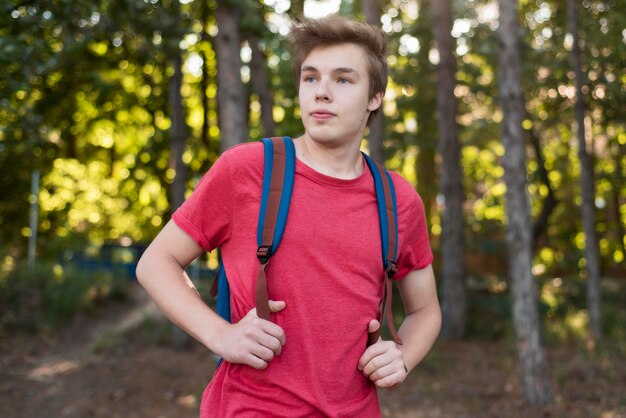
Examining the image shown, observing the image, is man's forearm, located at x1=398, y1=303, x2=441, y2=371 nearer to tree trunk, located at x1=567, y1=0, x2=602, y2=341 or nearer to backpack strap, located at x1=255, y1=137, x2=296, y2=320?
backpack strap, located at x1=255, y1=137, x2=296, y2=320

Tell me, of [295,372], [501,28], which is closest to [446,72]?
[501,28]

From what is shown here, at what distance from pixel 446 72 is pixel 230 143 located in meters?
6.94

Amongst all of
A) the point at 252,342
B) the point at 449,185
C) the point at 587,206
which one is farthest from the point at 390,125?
the point at 252,342

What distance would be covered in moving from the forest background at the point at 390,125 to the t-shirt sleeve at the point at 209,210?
239 inches

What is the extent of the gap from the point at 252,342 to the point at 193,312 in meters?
0.20

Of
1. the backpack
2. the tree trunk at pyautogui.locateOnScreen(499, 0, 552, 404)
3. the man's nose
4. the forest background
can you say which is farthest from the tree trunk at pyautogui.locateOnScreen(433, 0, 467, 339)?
the man's nose

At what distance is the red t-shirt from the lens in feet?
6.10

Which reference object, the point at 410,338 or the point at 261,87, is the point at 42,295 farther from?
the point at 410,338

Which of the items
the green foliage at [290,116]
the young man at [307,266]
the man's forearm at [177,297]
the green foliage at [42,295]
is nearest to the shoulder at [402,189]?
the young man at [307,266]

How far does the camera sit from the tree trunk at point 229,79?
9109 mm

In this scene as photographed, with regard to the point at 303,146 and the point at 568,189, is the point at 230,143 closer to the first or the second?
the point at 303,146

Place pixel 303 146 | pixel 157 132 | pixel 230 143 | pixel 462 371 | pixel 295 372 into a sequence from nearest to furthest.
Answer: pixel 295 372 < pixel 303 146 < pixel 230 143 < pixel 462 371 < pixel 157 132

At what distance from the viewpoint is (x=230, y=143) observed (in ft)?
30.0

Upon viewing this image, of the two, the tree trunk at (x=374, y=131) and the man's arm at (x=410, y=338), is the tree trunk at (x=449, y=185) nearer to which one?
the tree trunk at (x=374, y=131)
